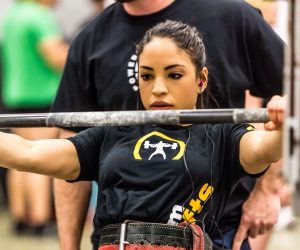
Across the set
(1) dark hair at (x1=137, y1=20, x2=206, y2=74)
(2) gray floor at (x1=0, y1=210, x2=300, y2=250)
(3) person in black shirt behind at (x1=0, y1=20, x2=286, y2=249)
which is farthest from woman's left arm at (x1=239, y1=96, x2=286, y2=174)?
(2) gray floor at (x1=0, y1=210, x2=300, y2=250)

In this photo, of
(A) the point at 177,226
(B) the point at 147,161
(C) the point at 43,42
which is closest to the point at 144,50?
(B) the point at 147,161

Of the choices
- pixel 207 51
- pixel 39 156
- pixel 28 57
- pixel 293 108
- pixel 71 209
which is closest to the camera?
pixel 293 108

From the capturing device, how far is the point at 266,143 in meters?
3.06

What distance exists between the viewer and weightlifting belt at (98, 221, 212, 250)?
323cm

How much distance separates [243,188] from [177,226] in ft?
1.90

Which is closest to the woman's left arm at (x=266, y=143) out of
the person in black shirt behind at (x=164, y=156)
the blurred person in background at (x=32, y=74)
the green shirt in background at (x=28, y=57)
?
the person in black shirt behind at (x=164, y=156)

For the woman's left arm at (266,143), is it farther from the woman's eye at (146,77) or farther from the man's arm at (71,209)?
the man's arm at (71,209)

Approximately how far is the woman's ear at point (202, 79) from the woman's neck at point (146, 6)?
0.42 metres

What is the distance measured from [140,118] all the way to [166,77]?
0.99ft

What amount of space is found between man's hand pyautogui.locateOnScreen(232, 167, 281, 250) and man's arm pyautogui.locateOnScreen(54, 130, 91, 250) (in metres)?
0.65

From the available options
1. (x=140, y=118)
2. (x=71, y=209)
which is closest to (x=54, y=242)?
(x=71, y=209)

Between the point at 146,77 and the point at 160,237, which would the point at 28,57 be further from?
the point at 160,237

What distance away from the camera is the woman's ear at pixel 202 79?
3.48m

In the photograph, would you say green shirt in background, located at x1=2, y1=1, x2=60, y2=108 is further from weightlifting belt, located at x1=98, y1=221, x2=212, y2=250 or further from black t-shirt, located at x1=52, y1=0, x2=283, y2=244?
weightlifting belt, located at x1=98, y1=221, x2=212, y2=250
